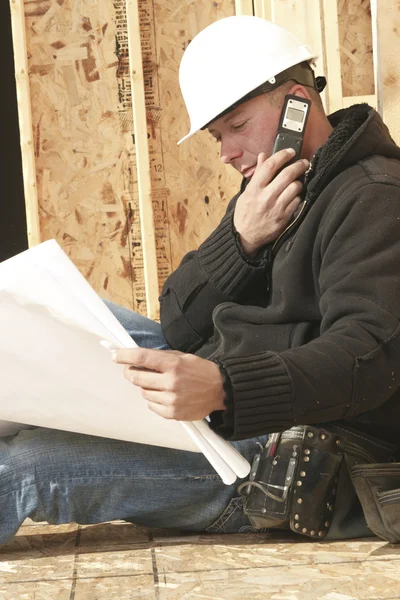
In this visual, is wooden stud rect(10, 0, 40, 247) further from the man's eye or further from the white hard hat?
the man's eye

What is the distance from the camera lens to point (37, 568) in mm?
2098

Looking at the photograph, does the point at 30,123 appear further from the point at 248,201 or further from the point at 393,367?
the point at 393,367

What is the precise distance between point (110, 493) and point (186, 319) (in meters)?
0.60

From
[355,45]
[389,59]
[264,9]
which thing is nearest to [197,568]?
[389,59]

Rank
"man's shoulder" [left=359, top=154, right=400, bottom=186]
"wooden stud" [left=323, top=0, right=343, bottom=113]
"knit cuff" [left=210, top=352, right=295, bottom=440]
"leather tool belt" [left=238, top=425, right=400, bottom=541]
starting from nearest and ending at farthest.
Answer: "knit cuff" [left=210, top=352, right=295, bottom=440]
"man's shoulder" [left=359, top=154, right=400, bottom=186]
"leather tool belt" [left=238, top=425, right=400, bottom=541]
"wooden stud" [left=323, top=0, right=343, bottom=113]

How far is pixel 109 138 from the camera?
456 cm

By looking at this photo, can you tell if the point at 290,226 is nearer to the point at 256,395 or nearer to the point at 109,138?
the point at 256,395

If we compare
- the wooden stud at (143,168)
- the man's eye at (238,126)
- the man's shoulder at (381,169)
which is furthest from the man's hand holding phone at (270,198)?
the wooden stud at (143,168)

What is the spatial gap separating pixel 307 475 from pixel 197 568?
1.11 ft

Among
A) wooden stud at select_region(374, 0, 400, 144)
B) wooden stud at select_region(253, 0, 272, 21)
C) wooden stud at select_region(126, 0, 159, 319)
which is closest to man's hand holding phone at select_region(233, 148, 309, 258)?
wooden stud at select_region(374, 0, 400, 144)

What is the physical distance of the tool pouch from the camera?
7.07ft

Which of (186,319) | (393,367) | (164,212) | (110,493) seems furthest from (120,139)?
(393,367)

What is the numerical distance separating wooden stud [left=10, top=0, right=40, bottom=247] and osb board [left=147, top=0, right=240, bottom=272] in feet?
1.90

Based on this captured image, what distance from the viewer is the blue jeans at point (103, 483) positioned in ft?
7.35
